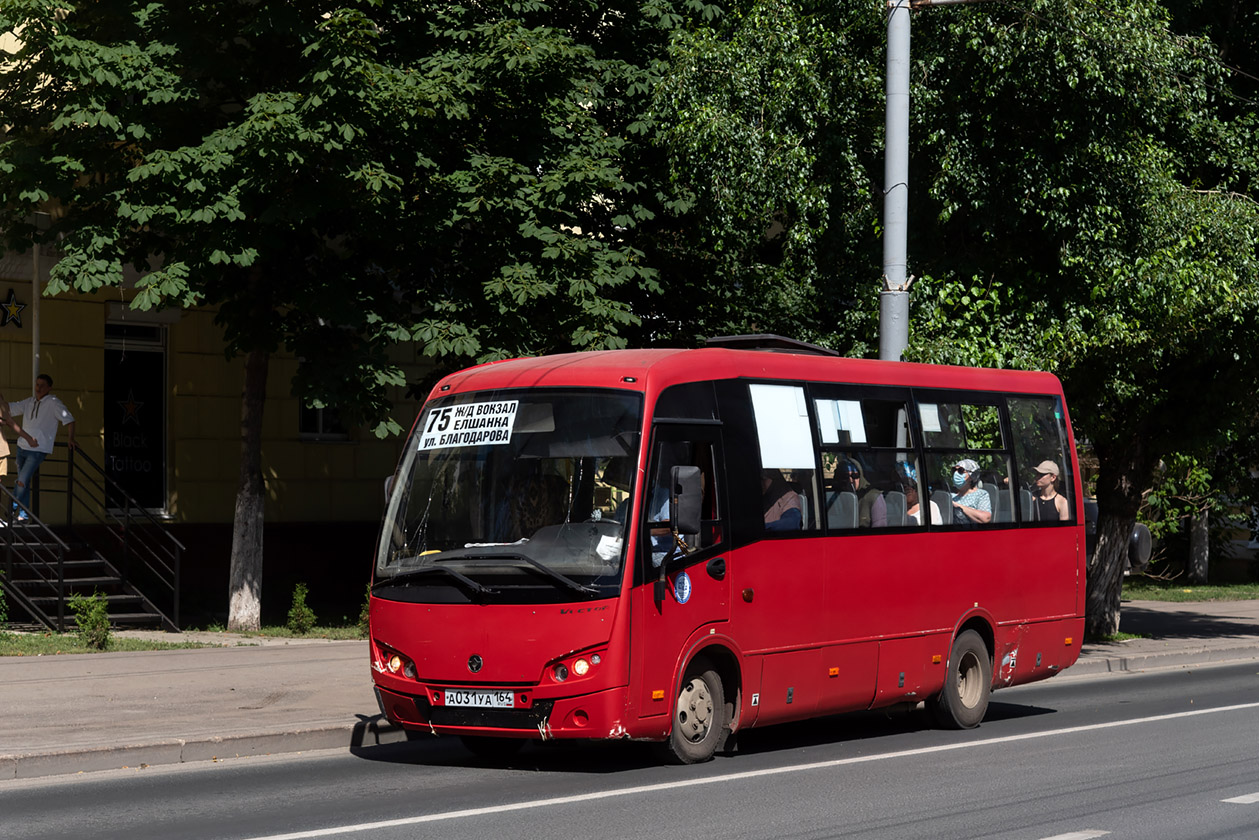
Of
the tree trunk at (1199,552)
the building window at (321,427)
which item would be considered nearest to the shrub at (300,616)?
the building window at (321,427)

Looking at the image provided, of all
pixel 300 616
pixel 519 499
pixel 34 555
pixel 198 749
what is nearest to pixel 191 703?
pixel 198 749

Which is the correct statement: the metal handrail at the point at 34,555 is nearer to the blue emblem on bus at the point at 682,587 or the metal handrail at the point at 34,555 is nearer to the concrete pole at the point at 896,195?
the concrete pole at the point at 896,195

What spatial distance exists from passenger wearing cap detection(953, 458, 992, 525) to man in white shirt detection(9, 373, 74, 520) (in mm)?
11789

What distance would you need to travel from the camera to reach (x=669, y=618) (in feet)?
32.8

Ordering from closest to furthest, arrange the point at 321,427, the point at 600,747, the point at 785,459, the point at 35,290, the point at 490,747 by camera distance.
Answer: the point at 490,747 → the point at 785,459 → the point at 600,747 → the point at 35,290 → the point at 321,427

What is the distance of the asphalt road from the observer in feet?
26.6

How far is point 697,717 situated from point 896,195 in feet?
22.4

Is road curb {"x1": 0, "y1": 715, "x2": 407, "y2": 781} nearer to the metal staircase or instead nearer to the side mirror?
the side mirror

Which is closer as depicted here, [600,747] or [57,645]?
[600,747]

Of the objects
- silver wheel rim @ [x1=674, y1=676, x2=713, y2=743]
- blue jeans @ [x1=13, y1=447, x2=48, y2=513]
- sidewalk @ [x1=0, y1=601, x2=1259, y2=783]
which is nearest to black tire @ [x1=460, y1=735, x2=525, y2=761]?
sidewalk @ [x1=0, y1=601, x2=1259, y2=783]

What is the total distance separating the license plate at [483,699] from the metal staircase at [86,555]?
30.2 ft

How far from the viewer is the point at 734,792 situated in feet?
30.6

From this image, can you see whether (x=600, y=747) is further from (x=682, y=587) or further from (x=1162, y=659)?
(x=1162, y=659)

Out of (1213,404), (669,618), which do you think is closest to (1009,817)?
(669,618)
